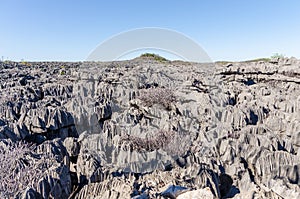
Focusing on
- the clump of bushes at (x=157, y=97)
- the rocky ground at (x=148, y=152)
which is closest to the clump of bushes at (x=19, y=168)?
the rocky ground at (x=148, y=152)

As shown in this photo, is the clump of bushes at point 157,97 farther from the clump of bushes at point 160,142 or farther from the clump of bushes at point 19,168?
the clump of bushes at point 19,168

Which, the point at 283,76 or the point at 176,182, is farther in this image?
the point at 283,76

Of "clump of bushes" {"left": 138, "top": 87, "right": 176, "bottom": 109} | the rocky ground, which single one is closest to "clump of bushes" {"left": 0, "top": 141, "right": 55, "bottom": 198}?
the rocky ground

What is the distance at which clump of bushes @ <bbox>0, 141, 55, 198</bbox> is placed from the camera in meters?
2.39

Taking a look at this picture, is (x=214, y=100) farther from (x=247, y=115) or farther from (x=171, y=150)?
(x=171, y=150)

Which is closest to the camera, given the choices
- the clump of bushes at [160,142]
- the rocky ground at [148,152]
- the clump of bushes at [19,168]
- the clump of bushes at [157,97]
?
the clump of bushes at [19,168]

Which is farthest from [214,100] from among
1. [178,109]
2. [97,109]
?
[97,109]

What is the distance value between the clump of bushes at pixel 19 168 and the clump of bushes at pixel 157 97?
399 cm

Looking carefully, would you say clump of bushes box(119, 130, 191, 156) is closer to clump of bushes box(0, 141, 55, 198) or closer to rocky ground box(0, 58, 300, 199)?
rocky ground box(0, 58, 300, 199)

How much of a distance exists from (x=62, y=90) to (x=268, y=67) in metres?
11.2

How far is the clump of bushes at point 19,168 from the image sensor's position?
7.85ft

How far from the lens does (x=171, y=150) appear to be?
12.0 feet

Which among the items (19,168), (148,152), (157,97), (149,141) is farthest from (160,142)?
(157,97)

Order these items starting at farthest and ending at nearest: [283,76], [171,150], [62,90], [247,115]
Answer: [283,76], [62,90], [247,115], [171,150]
